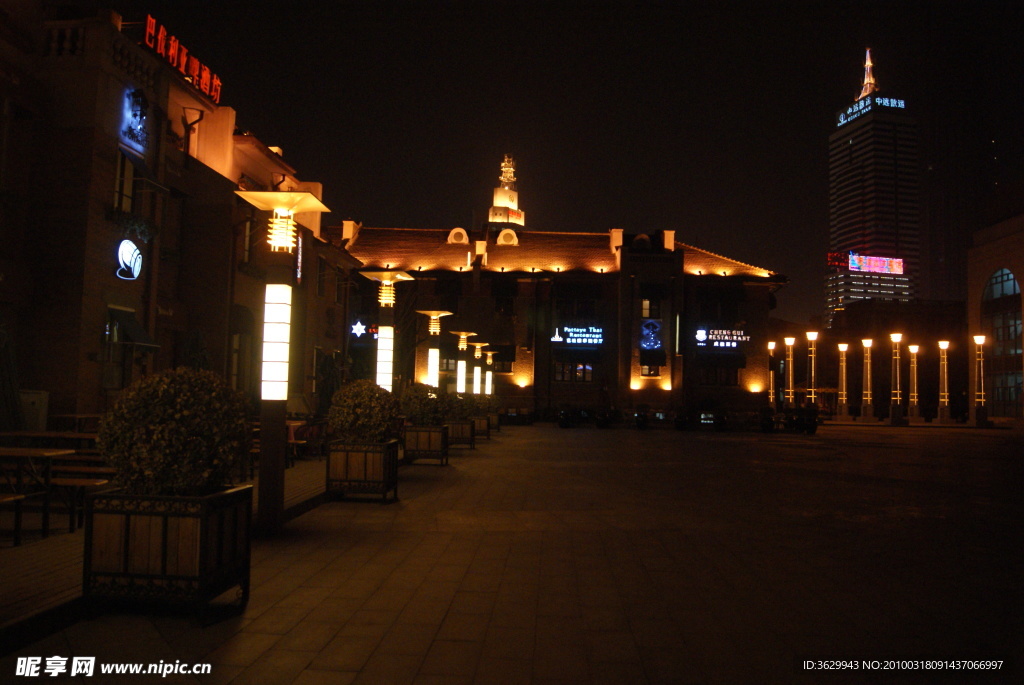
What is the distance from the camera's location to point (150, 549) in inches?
205

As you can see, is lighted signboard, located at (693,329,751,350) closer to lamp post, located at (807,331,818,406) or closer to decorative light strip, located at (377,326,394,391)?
lamp post, located at (807,331,818,406)

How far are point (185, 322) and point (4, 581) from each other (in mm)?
15278

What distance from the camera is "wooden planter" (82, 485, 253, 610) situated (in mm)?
5148

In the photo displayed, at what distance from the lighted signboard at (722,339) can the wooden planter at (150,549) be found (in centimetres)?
4792

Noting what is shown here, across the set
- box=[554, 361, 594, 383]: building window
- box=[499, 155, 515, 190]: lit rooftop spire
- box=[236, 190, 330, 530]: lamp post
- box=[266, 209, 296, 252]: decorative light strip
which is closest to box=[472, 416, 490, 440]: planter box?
box=[236, 190, 330, 530]: lamp post

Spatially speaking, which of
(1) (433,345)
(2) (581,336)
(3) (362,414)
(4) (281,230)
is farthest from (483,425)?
(2) (581,336)

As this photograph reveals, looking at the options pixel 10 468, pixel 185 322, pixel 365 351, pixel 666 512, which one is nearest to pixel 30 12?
pixel 185 322

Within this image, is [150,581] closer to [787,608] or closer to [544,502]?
[787,608]

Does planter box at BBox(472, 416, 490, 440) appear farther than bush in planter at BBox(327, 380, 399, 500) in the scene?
Yes

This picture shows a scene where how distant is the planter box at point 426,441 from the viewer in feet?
53.8

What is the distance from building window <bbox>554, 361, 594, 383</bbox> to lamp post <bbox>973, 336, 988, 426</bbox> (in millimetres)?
24907

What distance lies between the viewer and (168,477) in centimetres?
541

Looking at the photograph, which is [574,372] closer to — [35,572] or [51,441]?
[51,441]

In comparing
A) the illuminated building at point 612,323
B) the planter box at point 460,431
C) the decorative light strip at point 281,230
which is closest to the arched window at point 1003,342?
the illuminated building at point 612,323
